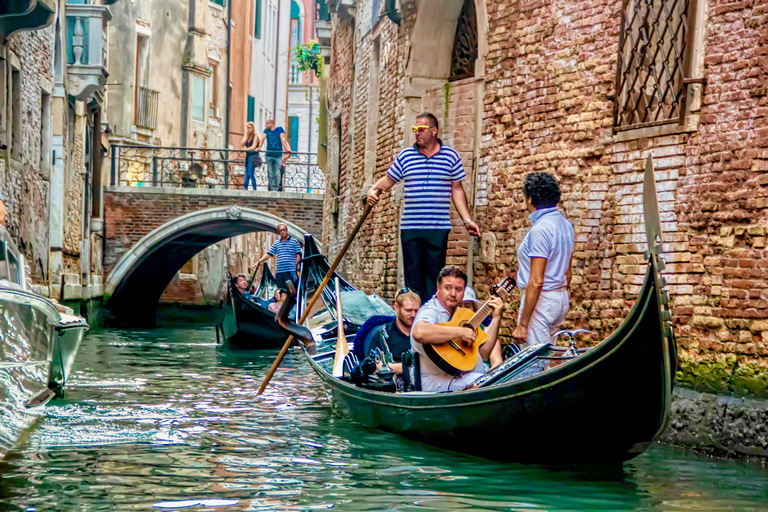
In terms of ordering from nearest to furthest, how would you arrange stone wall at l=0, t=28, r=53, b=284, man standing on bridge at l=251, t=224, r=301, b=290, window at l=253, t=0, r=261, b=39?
1. stone wall at l=0, t=28, r=53, b=284
2. man standing on bridge at l=251, t=224, r=301, b=290
3. window at l=253, t=0, r=261, b=39

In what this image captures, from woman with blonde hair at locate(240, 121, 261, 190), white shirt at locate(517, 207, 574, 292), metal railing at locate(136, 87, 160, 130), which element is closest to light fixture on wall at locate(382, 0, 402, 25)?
white shirt at locate(517, 207, 574, 292)

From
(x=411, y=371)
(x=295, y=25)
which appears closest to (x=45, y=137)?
(x=411, y=371)

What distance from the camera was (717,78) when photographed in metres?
5.46

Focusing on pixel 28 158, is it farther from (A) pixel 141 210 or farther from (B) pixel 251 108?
(B) pixel 251 108

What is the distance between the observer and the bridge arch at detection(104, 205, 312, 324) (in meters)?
17.9

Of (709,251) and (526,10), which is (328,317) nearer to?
(526,10)

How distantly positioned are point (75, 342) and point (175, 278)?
1537 centimetres

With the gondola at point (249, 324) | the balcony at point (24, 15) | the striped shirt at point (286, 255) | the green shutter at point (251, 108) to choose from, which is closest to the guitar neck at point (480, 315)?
the balcony at point (24, 15)

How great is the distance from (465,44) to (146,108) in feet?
40.9

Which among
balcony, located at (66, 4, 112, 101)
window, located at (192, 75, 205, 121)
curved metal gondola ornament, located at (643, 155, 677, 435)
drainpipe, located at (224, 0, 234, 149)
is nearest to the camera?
curved metal gondola ornament, located at (643, 155, 677, 435)

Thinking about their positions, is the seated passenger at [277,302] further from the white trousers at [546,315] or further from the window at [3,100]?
the white trousers at [546,315]

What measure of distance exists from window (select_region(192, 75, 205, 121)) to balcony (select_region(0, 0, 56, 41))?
40.3 feet

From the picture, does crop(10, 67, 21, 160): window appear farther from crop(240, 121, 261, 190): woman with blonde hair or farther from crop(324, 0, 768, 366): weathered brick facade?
crop(240, 121, 261, 190): woman with blonde hair

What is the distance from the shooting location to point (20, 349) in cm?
476
